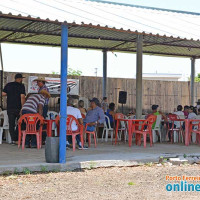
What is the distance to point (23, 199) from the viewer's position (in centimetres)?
680

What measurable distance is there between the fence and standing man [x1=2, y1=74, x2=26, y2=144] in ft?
22.5

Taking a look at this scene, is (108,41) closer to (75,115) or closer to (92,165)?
(75,115)

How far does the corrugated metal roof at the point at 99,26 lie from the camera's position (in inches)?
383

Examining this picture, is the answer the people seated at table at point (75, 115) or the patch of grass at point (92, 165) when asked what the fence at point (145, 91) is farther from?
the patch of grass at point (92, 165)

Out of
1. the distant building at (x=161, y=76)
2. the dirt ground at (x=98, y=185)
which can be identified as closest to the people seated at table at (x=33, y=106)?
the dirt ground at (x=98, y=185)

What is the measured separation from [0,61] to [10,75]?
1.52 metres

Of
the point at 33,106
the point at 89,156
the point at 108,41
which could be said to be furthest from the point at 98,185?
the point at 108,41

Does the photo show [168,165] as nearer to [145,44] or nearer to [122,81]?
[145,44]

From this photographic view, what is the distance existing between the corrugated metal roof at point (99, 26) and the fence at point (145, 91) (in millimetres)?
1881

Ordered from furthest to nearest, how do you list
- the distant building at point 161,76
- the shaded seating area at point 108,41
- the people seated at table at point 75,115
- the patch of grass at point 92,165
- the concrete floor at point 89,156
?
the distant building at point 161,76
the shaded seating area at point 108,41
the people seated at table at point 75,115
the patch of grass at point 92,165
the concrete floor at point 89,156

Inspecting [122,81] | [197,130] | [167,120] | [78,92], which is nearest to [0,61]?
[78,92]

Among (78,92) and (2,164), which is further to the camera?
(78,92)

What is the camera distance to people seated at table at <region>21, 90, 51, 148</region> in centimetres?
1184

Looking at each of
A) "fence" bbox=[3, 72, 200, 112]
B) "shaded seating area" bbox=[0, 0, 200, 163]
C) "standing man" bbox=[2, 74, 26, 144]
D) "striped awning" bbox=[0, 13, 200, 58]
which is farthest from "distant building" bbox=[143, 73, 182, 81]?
"standing man" bbox=[2, 74, 26, 144]
